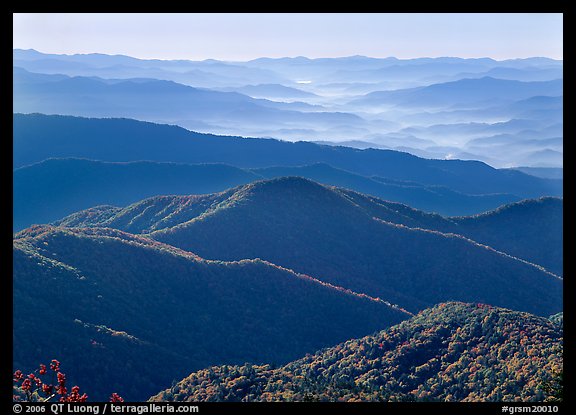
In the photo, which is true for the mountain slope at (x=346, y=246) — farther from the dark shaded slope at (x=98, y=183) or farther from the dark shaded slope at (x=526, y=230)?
the dark shaded slope at (x=98, y=183)

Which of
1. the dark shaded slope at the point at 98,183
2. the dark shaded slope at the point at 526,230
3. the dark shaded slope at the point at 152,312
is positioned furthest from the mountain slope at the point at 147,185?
the dark shaded slope at the point at 152,312

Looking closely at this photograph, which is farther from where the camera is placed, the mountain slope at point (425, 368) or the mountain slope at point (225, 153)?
the mountain slope at point (225, 153)

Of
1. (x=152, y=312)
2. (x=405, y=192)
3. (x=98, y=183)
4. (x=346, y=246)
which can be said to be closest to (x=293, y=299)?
(x=152, y=312)

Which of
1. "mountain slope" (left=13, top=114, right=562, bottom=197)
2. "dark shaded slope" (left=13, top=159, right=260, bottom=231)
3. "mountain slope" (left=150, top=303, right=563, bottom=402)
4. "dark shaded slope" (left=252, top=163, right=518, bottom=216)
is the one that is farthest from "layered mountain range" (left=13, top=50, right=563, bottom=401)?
"mountain slope" (left=13, top=114, right=562, bottom=197)

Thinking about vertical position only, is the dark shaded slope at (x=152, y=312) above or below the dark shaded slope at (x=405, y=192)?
below

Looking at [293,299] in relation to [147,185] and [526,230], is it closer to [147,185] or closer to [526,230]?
[526,230]

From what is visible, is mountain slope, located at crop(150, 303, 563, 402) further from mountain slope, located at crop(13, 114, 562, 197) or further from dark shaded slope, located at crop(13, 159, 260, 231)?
mountain slope, located at crop(13, 114, 562, 197)
